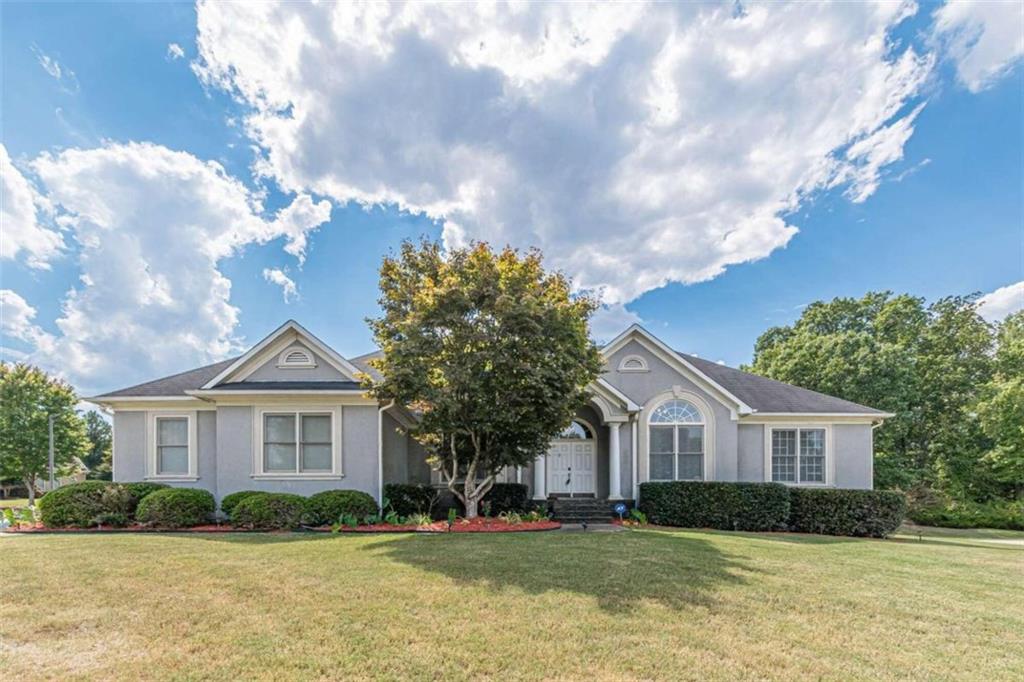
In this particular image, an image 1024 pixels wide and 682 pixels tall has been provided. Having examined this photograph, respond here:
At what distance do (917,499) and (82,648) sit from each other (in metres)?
30.8

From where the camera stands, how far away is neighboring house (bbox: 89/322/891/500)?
13.6 meters

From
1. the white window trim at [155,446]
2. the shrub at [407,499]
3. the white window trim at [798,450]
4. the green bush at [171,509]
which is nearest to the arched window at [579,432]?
the shrub at [407,499]

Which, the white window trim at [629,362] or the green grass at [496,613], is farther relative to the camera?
the white window trim at [629,362]

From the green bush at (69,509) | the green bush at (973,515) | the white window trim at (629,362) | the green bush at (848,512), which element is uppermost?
the white window trim at (629,362)

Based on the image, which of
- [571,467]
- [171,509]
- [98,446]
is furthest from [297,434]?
[98,446]

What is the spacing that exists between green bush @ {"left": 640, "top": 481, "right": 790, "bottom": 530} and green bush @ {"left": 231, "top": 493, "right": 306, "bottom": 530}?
406 inches

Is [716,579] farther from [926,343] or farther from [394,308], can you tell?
[926,343]

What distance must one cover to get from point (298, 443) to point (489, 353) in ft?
20.8

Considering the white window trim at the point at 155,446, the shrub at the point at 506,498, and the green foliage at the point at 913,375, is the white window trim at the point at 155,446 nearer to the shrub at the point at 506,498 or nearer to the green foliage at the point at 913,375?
the shrub at the point at 506,498

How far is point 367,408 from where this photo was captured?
1365 centimetres

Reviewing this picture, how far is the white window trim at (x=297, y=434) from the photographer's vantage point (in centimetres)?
1352

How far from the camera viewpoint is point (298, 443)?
1368cm

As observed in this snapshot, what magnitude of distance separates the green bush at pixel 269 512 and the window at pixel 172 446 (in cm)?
338

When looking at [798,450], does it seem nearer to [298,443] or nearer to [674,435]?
[674,435]
